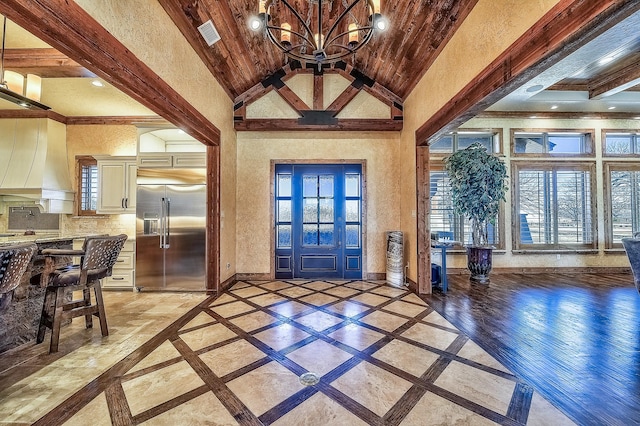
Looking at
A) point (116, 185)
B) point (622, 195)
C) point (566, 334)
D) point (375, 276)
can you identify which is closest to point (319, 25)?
point (566, 334)

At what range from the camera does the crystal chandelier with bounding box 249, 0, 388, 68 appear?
2479 millimetres

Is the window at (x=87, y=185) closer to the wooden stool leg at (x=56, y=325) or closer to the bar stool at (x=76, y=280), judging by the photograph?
the bar stool at (x=76, y=280)

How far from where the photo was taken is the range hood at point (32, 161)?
4.27 m

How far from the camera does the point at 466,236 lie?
581 cm

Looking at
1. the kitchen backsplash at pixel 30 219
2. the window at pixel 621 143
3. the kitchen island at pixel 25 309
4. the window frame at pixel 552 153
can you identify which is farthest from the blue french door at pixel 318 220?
the window at pixel 621 143

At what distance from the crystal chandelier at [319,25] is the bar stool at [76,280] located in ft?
8.99

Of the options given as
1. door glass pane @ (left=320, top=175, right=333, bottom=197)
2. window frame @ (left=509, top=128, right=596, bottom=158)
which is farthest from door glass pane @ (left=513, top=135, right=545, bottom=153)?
door glass pane @ (left=320, top=175, right=333, bottom=197)

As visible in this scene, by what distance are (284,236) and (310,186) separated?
1190mm

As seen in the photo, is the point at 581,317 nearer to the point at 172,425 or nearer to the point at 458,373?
the point at 458,373

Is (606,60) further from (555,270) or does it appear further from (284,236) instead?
(284,236)

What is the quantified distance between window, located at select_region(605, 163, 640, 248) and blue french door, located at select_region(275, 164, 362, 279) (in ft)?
18.7

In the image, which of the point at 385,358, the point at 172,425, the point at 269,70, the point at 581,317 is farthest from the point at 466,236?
the point at 172,425

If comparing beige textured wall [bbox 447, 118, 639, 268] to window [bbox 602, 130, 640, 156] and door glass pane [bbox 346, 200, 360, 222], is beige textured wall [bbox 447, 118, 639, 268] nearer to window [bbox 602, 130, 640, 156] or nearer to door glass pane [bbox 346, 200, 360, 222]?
window [bbox 602, 130, 640, 156]

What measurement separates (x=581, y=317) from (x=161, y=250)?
620 cm
